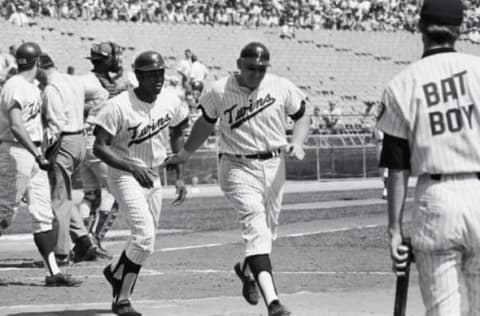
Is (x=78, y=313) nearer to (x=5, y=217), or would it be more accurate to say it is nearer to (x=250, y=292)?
(x=250, y=292)

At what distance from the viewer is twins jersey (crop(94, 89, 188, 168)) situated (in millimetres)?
8859

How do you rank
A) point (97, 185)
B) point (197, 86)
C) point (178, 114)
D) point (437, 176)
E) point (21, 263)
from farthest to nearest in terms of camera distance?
point (197, 86) < point (97, 185) < point (21, 263) < point (178, 114) < point (437, 176)

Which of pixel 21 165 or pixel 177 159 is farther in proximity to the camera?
pixel 21 165

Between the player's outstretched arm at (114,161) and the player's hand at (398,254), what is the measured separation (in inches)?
146

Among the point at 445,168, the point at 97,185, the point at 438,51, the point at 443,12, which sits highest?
the point at 443,12

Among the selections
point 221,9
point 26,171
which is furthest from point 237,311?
point 221,9

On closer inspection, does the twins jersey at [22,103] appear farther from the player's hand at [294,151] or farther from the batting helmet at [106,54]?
the player's hand at [294,151]

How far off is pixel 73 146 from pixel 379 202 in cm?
1136

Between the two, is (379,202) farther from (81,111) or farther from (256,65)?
(256,65)

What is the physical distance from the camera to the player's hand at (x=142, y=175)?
872 centimetres

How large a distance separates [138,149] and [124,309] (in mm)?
1252

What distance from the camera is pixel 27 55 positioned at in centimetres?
1048

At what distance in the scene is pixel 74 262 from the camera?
12312mm

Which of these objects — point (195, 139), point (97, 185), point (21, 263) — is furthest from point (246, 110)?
point (21, 263)
